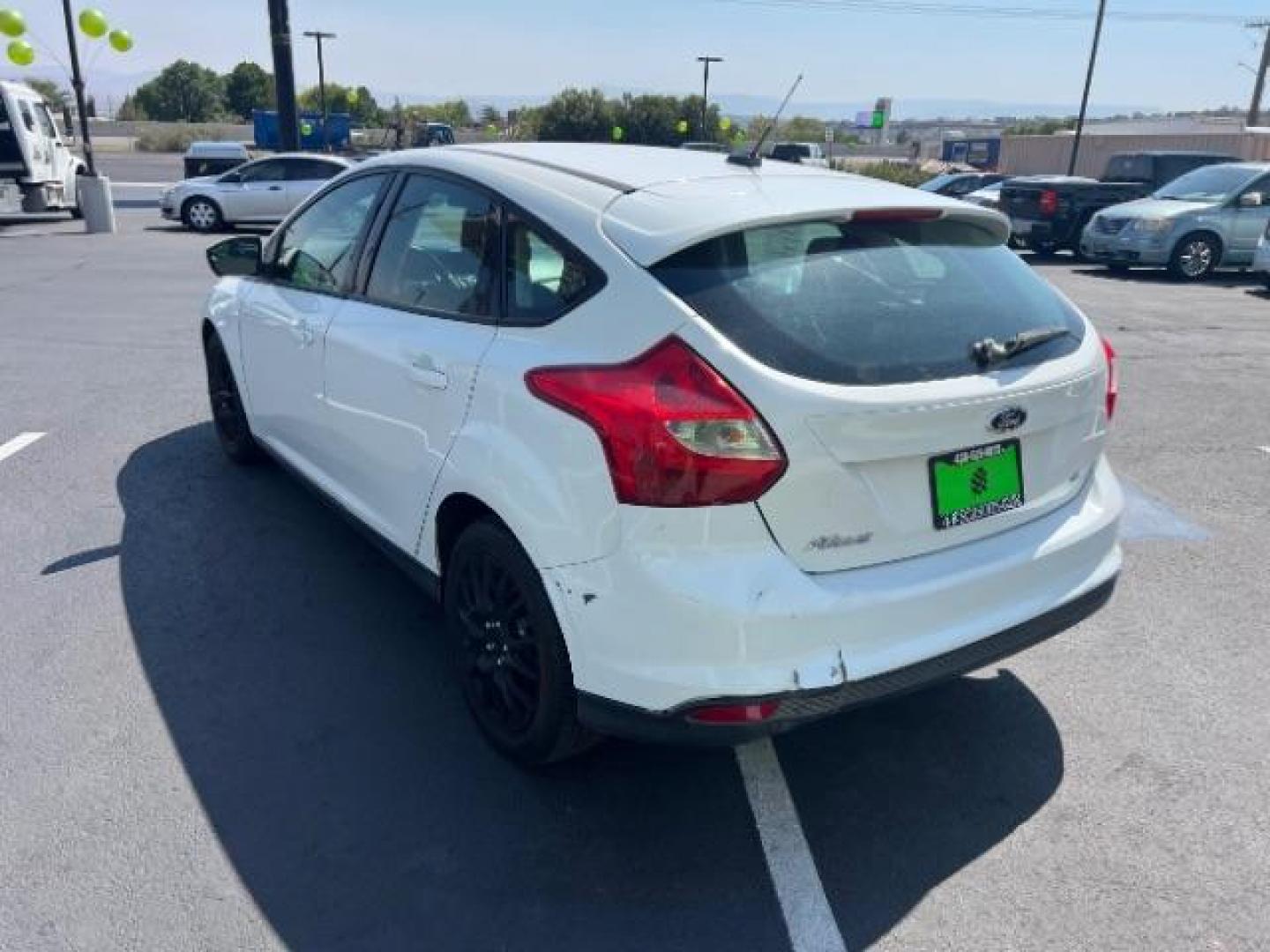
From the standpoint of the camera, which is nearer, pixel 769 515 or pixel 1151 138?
pixel 769 515

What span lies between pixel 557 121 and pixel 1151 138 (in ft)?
91.1

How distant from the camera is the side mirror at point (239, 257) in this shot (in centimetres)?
470

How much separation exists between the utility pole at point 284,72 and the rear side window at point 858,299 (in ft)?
68.7

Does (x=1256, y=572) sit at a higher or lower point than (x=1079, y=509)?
lower

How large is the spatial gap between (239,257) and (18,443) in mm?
2333

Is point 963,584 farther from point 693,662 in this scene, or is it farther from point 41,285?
point 41,285

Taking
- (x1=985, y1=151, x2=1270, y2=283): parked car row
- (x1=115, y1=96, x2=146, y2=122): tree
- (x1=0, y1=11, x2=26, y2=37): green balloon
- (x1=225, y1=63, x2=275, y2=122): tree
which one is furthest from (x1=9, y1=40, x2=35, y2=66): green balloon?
(x1=115, y1=96, x2=146, y2=122): tree

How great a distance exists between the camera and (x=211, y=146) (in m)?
28.0

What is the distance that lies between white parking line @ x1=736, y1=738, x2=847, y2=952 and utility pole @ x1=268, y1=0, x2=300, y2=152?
21.3m

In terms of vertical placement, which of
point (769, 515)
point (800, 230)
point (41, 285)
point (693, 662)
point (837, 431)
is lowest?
point (41, 285)

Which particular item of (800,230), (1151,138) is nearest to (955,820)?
(800,230)

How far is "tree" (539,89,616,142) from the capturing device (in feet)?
171

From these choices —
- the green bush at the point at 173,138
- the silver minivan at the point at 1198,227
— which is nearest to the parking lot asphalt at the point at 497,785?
the silver minivan at the point at 1198,227

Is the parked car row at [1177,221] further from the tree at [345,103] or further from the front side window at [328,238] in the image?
the tree at [345,103]
